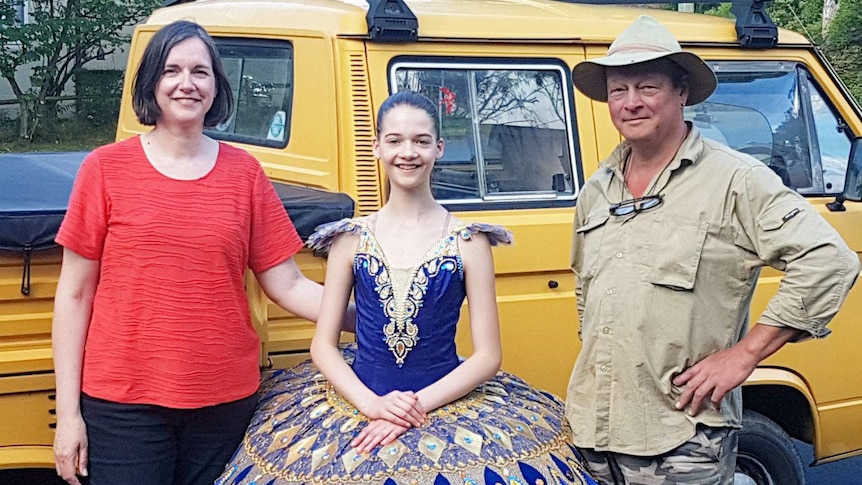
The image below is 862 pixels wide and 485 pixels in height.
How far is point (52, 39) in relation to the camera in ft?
53.8

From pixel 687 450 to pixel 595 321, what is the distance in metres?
0.42

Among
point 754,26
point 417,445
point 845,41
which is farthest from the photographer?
point 845,41

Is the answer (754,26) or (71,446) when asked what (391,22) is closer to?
(754,26)

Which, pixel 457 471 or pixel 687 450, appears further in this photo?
pixel 687 450

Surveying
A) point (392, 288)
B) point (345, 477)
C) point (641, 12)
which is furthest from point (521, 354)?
point (641, 12)

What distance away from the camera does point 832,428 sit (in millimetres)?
3992

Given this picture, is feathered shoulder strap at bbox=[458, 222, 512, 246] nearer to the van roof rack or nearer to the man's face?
the man's face

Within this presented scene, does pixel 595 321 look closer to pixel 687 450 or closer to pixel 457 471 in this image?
pixel 687 450

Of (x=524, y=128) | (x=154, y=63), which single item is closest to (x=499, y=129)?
(x=524, y=128)

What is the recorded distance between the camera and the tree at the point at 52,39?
1597 centimetres

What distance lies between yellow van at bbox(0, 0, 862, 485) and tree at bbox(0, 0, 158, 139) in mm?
13272

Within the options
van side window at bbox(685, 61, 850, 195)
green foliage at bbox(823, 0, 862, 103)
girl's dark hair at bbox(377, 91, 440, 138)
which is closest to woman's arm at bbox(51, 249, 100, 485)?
girl's dark hair at bbox(377, 91, 440, 138)

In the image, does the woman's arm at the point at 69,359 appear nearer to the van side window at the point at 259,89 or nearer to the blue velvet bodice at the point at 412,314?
the blue velvet bodice at the point at 412,314

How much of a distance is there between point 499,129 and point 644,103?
1077 millimetres
